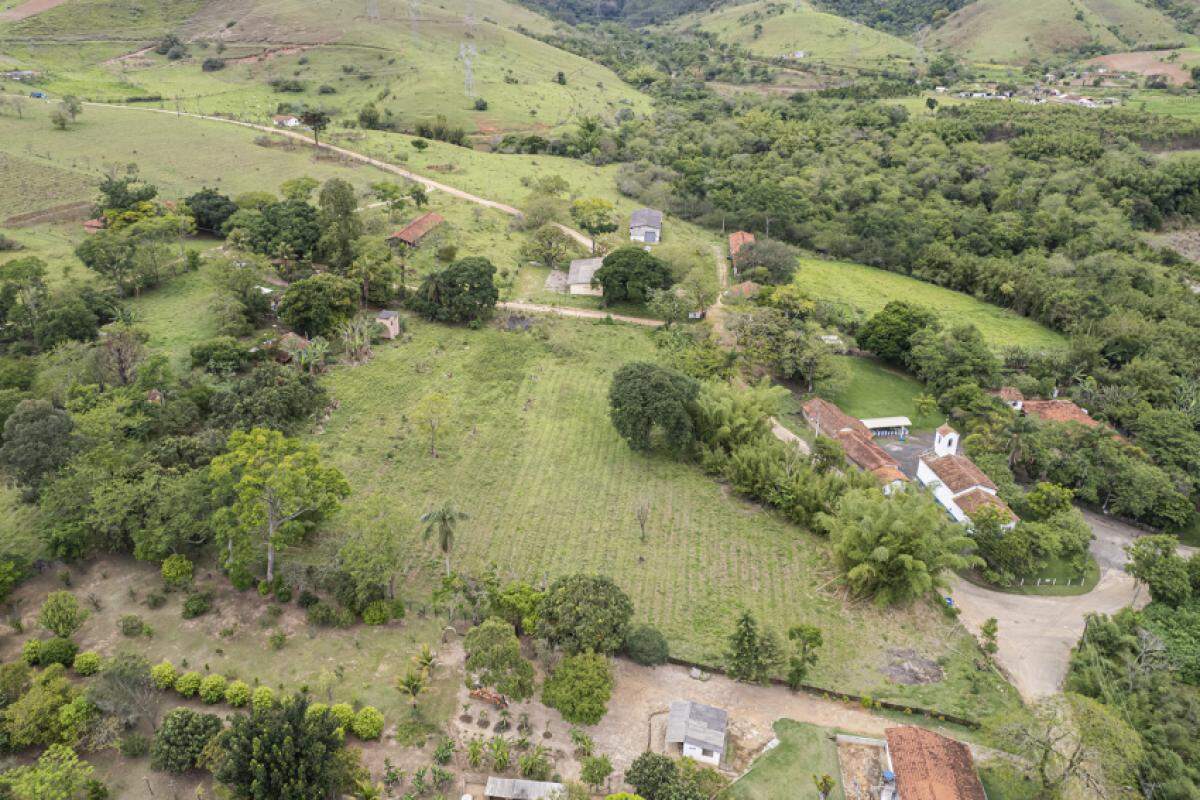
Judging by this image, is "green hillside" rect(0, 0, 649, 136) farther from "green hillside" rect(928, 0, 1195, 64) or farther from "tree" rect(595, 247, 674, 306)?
"green hillside" rect(928, 0, 1195, 64)

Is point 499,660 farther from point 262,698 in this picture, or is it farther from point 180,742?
point 180,742

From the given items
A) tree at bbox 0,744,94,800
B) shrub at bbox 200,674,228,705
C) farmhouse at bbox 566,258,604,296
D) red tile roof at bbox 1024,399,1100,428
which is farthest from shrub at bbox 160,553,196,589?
red tile roof at bbox 1024,399,1100,428

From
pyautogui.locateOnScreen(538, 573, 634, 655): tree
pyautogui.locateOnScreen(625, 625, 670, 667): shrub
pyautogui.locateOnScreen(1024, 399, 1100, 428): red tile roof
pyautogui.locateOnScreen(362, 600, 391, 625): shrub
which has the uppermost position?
pyautogui.locateOnScreen(1024, 399, 1100, 428): red tile roof

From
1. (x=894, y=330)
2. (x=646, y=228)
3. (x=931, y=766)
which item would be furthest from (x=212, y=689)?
(x=646, y=228)

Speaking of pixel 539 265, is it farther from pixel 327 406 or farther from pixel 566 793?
pixel 566 793

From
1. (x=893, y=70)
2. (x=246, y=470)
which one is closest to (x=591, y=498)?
(x=246, y=470)

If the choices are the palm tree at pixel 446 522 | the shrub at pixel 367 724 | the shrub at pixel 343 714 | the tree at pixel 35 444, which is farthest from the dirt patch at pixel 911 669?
the tree at pixel 35 444
